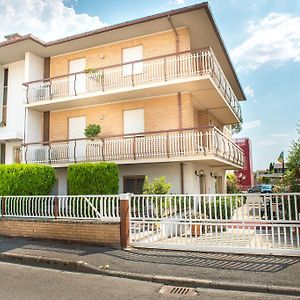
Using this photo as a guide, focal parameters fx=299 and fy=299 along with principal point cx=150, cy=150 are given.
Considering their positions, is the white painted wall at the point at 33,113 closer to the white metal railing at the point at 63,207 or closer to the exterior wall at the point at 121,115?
the exterior wall at the point at 121,115

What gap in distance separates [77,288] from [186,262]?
253cm

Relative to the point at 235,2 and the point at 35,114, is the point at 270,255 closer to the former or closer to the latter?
the point at 235,2

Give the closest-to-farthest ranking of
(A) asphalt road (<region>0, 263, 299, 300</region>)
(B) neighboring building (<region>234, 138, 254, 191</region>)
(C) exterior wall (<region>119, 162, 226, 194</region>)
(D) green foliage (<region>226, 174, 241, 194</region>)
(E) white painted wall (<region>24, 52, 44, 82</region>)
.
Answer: (A) asphalt road (<region>0, 263, 299, 300</region>), (C) exterior wall (<region>119, 162, 226, 194</region>), (E) white painted wall (<region>24, 52, 44, 82</region>), (D) green foliage (<region>226, 174, 241, 194</region>), (B) neighboring building (<region>234, 138, 254, 191</region>)

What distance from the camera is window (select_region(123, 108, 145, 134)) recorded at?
1485cm

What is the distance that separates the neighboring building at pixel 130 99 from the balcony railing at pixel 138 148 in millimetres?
45

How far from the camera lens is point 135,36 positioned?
50.4 ft

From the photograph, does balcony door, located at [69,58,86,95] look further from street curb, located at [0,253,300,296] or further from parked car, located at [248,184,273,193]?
parked car, located at [248,184,273,193]

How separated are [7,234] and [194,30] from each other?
12.0m

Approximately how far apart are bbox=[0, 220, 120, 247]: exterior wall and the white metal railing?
0.71ft

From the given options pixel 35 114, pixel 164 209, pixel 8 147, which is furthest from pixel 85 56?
pixel 164 209

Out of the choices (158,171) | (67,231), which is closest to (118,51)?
(158,171)

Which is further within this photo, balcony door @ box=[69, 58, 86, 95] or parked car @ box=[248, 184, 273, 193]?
parked car @ box=[248, 184, 273, 193]

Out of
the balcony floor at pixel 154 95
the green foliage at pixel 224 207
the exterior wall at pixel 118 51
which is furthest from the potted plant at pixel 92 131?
the green foliage at pixel 224 207

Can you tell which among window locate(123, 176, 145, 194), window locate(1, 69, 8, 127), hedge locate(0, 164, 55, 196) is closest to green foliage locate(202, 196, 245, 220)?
window locate(123, 176, 145, 194)
